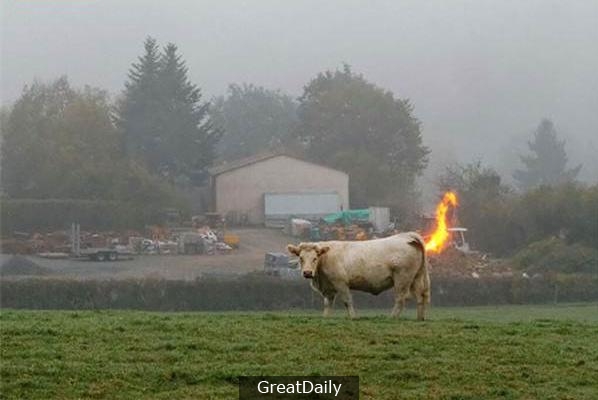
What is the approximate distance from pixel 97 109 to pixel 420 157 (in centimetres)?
2619

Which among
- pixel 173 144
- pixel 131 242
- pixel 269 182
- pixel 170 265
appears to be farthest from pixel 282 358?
pixel 173 144

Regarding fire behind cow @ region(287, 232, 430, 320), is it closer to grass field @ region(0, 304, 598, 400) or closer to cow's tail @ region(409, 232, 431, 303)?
cow's tail @ region(409, 232, 431, 303)

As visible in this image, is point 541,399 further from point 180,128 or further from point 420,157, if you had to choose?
point 420,157

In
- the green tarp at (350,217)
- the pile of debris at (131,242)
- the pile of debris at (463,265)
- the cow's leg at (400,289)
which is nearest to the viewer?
the cow's leg at (400,289)

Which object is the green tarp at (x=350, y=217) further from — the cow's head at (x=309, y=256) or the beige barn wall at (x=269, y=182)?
the cow's head at (x=309, y=256)

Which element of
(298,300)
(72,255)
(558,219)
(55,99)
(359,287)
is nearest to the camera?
(359,287)

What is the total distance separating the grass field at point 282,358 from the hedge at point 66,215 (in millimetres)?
57179

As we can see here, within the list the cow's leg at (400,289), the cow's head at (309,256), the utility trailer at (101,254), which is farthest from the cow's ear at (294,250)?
the utility trailer at (101,254)

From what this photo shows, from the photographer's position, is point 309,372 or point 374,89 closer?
point 309,372

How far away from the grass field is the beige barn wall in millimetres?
64517

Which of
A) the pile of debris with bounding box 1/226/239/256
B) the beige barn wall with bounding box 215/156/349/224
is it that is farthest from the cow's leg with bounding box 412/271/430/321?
the beige barn wall with bounding box 215/156/349/224

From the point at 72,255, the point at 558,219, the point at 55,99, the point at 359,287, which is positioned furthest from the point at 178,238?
the point at 359,287

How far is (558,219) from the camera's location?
6738 cm

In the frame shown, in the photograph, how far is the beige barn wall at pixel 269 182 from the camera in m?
79.4
